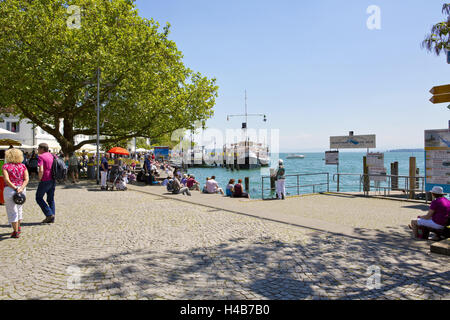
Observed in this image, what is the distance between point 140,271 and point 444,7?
721cm

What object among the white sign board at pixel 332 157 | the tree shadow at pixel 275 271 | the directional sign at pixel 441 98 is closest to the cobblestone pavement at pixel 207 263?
the tree shadow at pixel 275 271

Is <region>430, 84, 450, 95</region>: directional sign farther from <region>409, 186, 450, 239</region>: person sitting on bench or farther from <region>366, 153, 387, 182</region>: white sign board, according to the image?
<region>366, 153, 387, 182</region>: white sign board

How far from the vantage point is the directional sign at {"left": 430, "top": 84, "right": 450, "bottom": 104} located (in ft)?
21.5

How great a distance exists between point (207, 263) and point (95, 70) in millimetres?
18594

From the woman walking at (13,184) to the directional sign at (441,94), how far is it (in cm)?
883

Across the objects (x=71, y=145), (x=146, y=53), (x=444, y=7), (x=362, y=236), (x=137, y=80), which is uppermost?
(x=146, y=53)

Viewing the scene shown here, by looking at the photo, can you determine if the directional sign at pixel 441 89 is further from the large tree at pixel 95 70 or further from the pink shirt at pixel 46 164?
the large tree at pixel 95 70

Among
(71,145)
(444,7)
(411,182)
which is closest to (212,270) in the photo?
(444,7)

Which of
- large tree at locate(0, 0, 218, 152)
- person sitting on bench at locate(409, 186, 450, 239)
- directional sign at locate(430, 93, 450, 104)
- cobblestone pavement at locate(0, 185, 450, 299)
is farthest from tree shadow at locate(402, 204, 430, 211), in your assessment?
large tree at locate(0, 0, 218, 152)

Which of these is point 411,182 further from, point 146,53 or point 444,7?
point 146,53

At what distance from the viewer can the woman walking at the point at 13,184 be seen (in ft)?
20.8

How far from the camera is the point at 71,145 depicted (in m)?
22.5

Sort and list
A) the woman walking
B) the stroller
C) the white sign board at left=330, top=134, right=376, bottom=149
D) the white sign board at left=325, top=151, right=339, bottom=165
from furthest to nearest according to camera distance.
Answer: the white sign board at left=330, top=134, right=376, bottom=149 → the white sign board at left=325, top=151, right=339, bottom=165 → the stroller → the woman walking

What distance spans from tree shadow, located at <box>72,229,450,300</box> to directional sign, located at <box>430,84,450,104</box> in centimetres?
310
